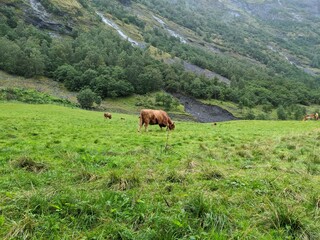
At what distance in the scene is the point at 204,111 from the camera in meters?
124

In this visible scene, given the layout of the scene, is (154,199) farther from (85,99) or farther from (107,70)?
(107,70)

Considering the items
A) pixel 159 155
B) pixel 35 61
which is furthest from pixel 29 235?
pixel 35 61

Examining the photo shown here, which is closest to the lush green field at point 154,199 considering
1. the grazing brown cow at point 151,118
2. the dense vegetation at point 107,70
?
the grazing brown cow at point 151,118

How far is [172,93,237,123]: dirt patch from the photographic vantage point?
11462 cm

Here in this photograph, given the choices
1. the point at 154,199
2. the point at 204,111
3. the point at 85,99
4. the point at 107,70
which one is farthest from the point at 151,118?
the point at 107,70

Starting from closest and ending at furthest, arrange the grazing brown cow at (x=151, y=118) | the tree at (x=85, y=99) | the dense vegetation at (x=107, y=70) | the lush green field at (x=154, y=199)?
the lush green field at (x=154, y=199), the grazing brown cow at (x=151, y=118), the tree at (x=85, y=99), the dense vegetation at (x=107, y=70)

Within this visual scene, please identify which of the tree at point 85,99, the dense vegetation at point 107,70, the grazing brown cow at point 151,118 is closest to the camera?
the grazing brown cow at point 151,118

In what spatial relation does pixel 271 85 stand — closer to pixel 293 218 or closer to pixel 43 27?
pixel 43 27

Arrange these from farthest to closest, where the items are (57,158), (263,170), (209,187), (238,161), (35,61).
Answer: (35,61), (238,161), (57,158), (263,170), (209,187)

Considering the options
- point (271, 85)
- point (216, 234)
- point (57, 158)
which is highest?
point (271, 85)

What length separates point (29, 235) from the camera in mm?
5250

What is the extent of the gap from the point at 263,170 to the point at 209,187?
313 cm

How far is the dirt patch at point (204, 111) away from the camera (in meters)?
115

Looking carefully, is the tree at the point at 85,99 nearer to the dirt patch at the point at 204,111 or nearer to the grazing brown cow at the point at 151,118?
the dirt patch at the point at 204,111
